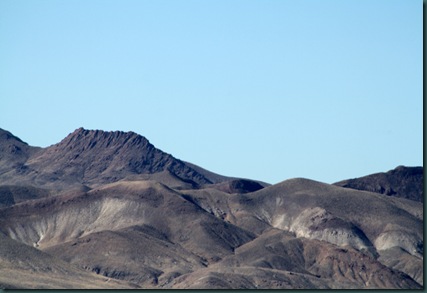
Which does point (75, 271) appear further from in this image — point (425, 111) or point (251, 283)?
point (425, 111)

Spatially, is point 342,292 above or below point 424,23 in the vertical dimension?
below

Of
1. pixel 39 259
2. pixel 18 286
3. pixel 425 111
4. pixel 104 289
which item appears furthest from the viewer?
pixel 39 259

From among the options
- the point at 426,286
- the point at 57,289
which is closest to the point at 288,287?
the point at 57,289

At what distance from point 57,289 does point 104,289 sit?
611 inches

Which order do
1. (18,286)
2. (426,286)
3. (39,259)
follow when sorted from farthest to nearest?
(39,259) < (18,286) < (426,286)

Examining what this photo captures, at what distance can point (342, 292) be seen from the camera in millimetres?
183875

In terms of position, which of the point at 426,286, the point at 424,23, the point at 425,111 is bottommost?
the point at 426,286

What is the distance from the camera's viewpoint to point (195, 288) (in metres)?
185

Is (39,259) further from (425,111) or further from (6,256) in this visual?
(425,111)

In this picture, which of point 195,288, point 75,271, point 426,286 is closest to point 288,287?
point 195,288

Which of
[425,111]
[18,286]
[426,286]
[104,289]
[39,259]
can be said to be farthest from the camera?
[39,259]

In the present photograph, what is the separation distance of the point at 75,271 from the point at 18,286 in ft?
126

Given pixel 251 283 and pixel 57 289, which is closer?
pixel 57 289

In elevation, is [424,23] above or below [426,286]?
above
